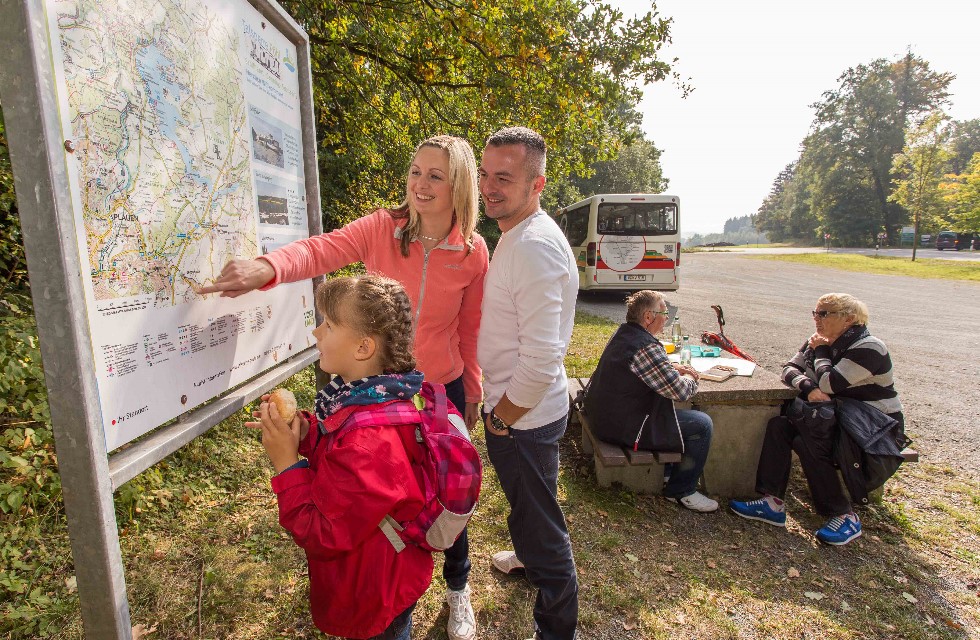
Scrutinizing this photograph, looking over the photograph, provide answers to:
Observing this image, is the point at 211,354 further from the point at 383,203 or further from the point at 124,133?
the point at 383,203

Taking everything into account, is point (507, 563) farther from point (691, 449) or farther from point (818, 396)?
point (818, 396)

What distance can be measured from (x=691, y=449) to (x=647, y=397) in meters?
0.61

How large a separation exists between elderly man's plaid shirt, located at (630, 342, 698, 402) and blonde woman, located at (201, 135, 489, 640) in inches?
60.6

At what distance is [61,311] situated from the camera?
1.19m

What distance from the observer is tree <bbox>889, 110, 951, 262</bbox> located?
2815 cm

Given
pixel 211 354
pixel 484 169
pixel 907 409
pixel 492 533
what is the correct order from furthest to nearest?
pixel 907 409
pixel 492 533
pixel 484 169
pixel 211 354

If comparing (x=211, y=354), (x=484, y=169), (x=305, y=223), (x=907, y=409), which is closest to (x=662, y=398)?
(x=484, y=169)

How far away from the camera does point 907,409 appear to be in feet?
20.2

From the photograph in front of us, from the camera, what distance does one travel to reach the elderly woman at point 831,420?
360 cm

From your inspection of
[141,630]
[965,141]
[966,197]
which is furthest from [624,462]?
[965,141]

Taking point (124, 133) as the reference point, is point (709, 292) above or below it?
below

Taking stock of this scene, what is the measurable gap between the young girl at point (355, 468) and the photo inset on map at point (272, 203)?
0.87 metres

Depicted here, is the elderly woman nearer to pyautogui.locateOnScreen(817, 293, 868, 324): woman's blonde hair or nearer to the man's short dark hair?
pyautogui.locateOnScreen(817, 293, 868, 324): woman's blonde hair

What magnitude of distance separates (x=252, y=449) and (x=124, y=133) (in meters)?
3.55
